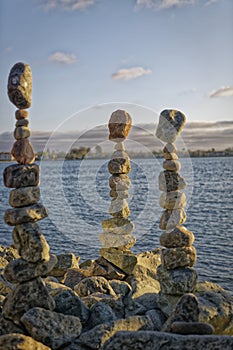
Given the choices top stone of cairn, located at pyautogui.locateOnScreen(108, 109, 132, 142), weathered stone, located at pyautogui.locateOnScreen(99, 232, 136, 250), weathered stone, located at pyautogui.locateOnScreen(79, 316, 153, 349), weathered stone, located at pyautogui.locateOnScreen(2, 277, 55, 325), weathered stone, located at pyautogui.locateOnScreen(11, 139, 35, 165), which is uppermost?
top stone of cairn, located at pyautogui.locateOnScreen(108, 109, 132, 142)

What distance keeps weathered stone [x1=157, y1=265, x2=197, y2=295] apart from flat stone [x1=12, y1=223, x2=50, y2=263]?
78.0 inches

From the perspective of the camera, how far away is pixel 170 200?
7.53m

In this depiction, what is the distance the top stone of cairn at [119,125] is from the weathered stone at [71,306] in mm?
4345

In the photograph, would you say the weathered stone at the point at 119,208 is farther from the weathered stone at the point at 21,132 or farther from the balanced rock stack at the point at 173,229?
the weathered stone at the point at 21,132

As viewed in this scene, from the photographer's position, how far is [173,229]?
741 centimetres

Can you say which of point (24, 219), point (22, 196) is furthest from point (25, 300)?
point (22, 196)

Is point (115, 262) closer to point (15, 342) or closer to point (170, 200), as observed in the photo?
point (170, 200)

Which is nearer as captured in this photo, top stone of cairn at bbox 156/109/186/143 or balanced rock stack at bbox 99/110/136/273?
top stone of cairn at bbox 156/109/186/143

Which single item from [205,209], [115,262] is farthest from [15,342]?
[205,209]

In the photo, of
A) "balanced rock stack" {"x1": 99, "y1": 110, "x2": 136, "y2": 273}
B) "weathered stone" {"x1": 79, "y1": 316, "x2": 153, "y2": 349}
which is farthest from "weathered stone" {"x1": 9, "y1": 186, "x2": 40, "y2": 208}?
"balanced rock stack" {"x1": 99, "y1": 110, "x2": 136, "y2": 273}

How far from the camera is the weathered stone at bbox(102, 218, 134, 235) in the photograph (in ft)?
34.7

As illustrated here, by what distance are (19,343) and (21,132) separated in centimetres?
286

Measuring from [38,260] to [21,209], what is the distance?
0.76m

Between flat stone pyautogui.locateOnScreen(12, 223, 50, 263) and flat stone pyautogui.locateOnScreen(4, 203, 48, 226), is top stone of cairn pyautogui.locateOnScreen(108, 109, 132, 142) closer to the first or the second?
flat stone pyautogui.locateOnScreen(4, 203, 48, 226)
